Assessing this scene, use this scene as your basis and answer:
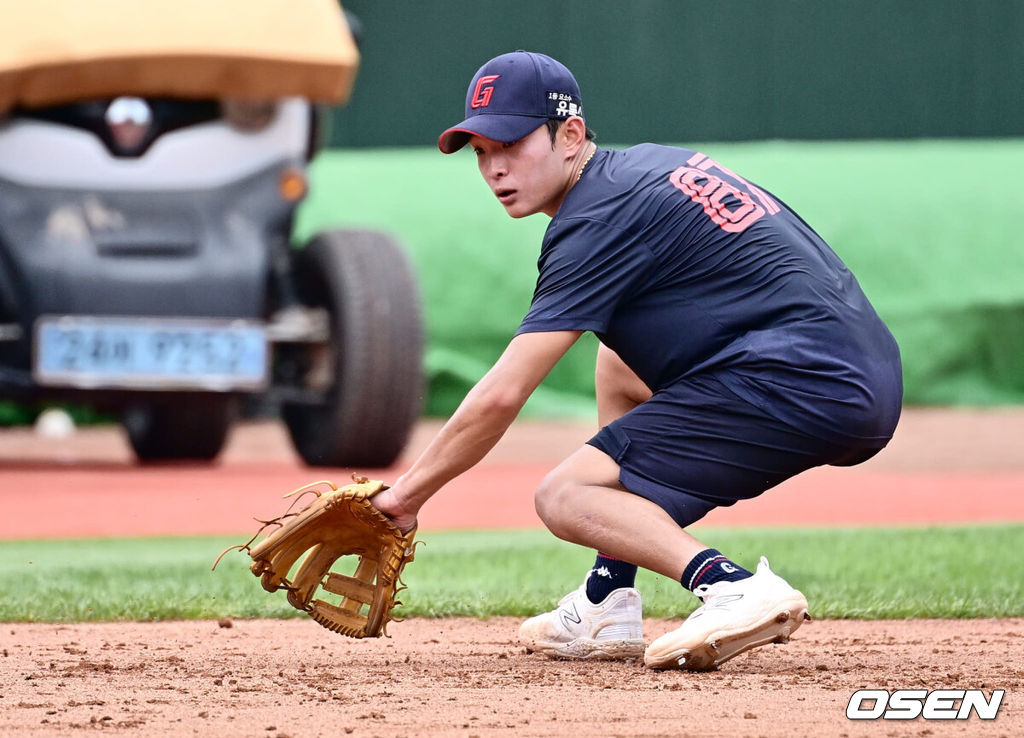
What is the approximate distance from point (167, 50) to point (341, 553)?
16.3 feet

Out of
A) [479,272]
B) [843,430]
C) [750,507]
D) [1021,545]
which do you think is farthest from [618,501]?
[479,272]

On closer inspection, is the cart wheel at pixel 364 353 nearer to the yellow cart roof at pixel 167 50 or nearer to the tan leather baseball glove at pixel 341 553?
the yellow cart roof at pixel 167 50

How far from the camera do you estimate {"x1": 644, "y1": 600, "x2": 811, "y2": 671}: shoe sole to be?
11.8 feet

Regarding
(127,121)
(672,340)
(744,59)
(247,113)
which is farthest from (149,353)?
(744,59)

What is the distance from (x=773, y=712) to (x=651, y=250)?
109 cm

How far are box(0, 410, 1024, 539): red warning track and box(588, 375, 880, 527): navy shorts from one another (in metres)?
3.70

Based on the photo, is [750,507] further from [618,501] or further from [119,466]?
[618,501]

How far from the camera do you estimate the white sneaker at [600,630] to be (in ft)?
13.6

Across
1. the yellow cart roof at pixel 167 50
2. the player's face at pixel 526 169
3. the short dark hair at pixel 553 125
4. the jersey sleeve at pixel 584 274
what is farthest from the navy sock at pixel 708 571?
the yellow cart roof at pixel 167 50

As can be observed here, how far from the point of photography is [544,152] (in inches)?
151

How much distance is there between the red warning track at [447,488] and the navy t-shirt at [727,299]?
380 cm

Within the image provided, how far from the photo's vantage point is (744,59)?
55.3 feet

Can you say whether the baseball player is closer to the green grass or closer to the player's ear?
the player's ear

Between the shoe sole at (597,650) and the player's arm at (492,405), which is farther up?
the player's arm at (492,405)
